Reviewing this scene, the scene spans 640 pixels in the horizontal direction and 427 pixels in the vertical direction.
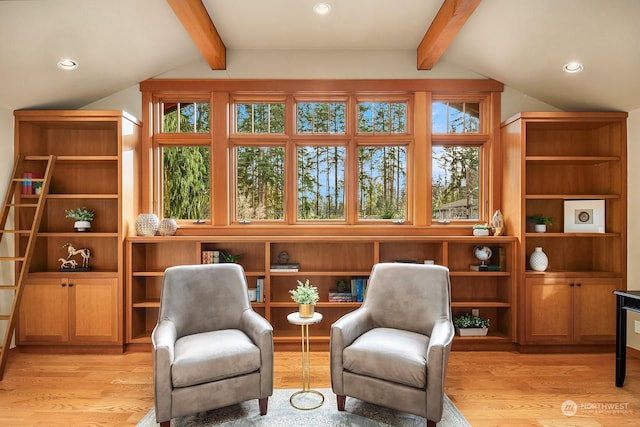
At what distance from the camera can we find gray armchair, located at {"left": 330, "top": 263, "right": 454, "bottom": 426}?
2273mm

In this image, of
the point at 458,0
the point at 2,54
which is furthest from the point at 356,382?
the point at 2,54

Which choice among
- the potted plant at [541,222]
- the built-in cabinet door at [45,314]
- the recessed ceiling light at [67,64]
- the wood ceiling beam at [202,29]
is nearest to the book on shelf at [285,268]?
the built-in cabinet door at [45,314]

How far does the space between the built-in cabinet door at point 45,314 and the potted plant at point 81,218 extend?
55 cm

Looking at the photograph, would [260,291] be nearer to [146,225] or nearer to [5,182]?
[146,225]

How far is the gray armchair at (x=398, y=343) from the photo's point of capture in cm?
227

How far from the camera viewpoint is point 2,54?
3090 mm

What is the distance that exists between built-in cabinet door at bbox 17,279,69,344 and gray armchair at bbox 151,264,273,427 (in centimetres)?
159

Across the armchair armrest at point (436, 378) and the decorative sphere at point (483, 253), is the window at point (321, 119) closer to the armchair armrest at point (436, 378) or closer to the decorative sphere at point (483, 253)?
the decorative sphere at point (483, 253)

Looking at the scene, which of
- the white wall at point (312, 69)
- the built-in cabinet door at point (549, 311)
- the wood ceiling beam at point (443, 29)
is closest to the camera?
the wood ceiling beam at point (443, 29)

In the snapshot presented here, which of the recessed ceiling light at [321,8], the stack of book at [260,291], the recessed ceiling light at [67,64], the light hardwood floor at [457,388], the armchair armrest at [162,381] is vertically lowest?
the light hardwood floor at [457,388]

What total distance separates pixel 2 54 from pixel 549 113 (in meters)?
4.81

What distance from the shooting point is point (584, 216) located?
3.84 meters

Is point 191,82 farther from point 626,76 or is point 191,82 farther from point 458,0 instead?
point 626,76

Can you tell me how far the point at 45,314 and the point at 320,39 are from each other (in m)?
3.74
